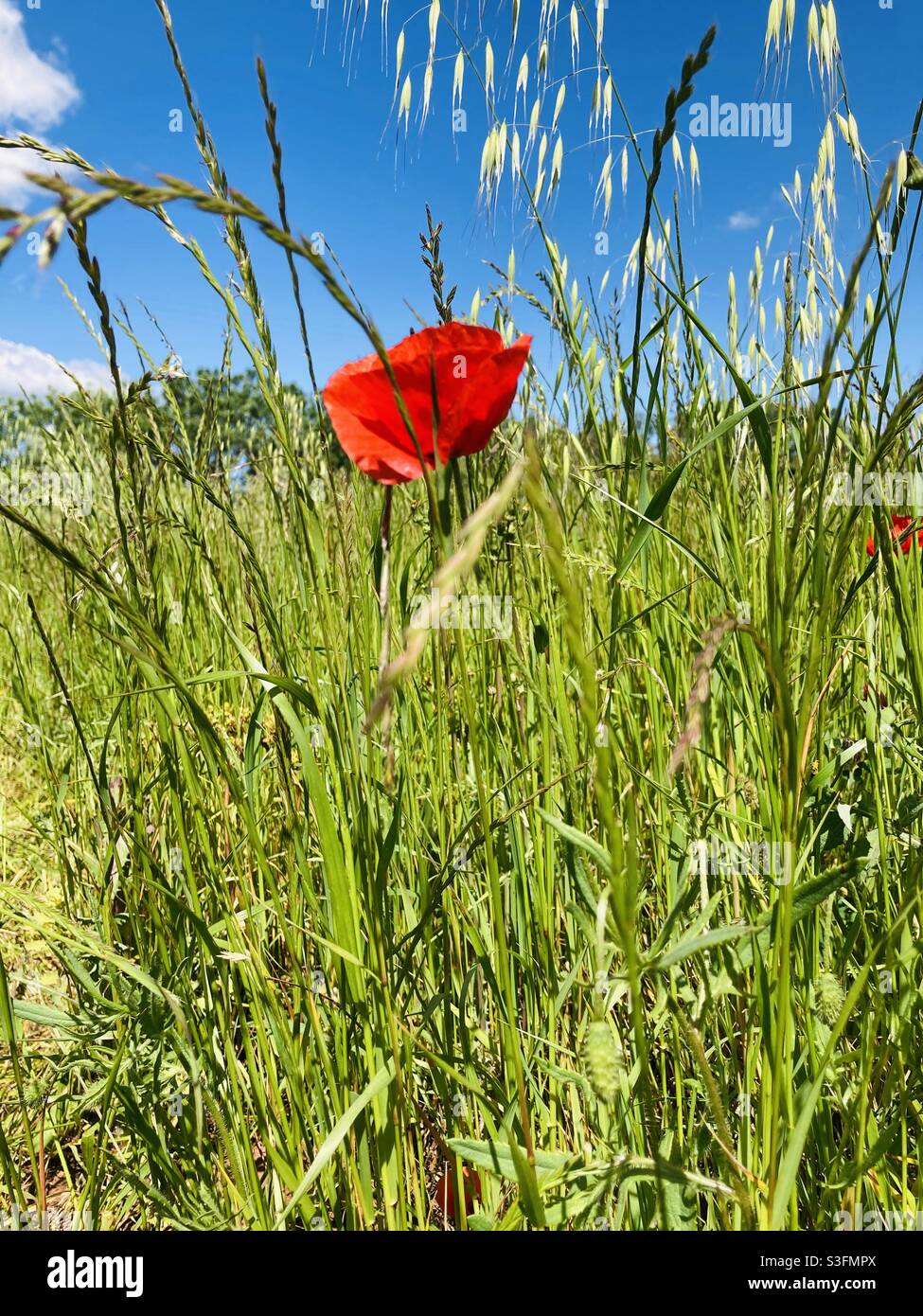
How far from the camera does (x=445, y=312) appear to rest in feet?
2.32

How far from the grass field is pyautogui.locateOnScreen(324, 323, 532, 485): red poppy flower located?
0.16 feet

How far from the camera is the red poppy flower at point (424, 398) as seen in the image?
65 centimetres

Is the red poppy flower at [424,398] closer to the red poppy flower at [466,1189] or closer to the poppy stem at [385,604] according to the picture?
the poppy stem at [385,604]

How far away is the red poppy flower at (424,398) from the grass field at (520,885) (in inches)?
2.0

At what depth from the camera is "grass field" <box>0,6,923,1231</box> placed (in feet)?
1.70

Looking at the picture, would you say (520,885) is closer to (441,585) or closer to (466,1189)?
(466,1189)

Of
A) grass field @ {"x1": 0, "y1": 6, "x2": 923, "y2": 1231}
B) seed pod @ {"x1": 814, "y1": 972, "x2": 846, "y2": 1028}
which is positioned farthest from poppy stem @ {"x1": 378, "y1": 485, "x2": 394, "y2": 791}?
seed pod @ {"x1": 814, "y1": 972, "x2": 846, "y2": 1028}

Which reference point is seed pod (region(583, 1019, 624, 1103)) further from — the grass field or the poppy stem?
the poppy stem

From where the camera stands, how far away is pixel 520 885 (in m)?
0.87

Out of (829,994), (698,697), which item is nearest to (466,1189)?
(829,994)

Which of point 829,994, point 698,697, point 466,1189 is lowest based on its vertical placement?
point 466,1189

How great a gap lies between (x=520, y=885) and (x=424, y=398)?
1.73 feet

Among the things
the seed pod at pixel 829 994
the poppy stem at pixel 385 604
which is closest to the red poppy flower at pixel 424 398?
the poppy stem at pixel 385 604
